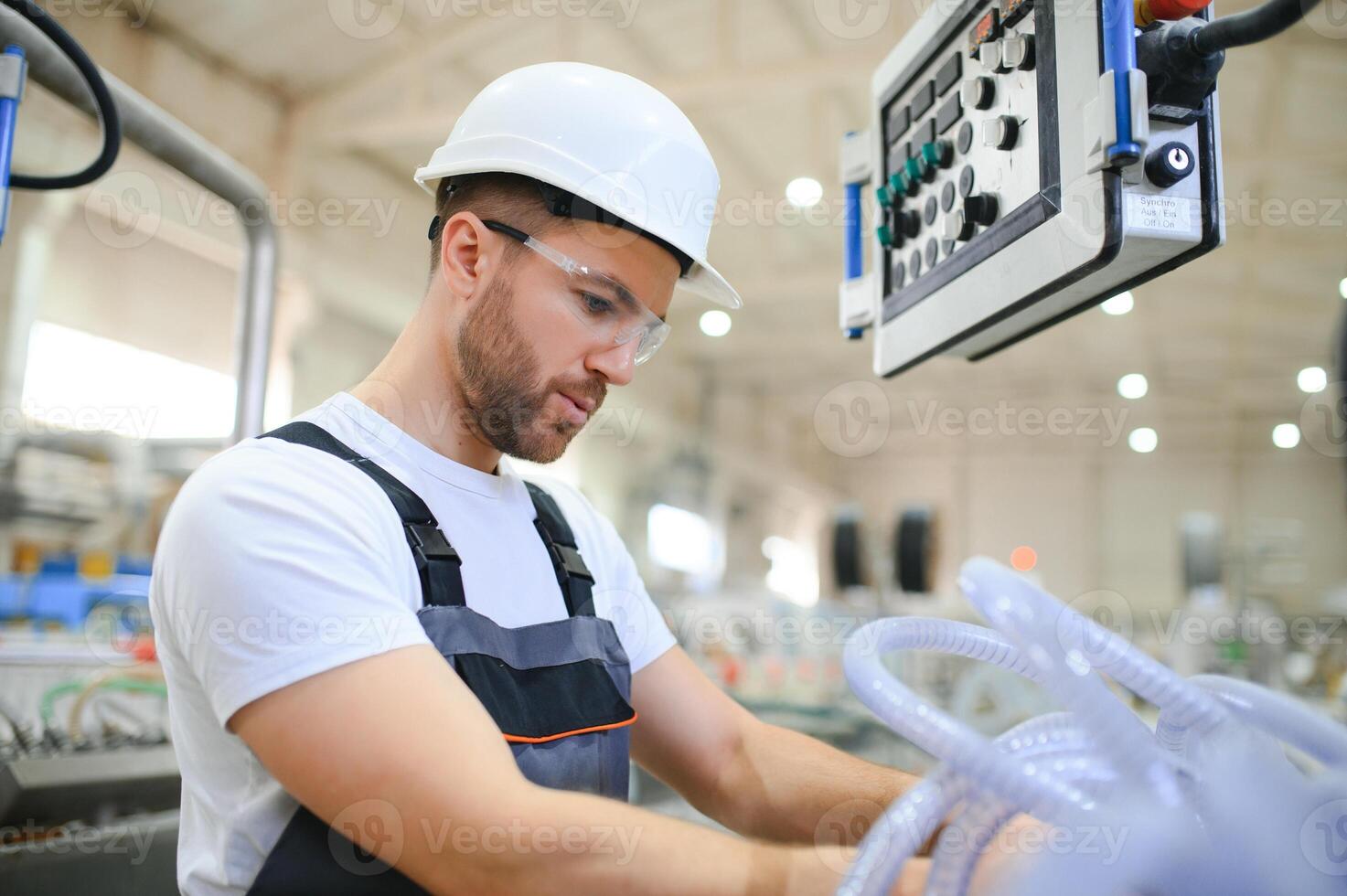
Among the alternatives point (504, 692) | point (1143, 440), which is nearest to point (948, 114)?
point (504, 692)

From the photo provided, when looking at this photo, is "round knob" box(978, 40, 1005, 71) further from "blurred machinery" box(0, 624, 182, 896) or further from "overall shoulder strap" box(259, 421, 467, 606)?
"blurred machinery" box(0, 624, 182, 896)

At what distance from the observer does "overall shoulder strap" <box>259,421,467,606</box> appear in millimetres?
981

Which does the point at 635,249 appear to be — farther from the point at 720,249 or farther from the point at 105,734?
the point at 720,249

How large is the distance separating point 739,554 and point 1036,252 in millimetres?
12442

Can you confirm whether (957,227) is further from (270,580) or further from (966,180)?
(270,580)

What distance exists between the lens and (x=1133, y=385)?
11.6 metres

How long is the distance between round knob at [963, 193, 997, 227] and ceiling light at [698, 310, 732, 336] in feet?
28.1

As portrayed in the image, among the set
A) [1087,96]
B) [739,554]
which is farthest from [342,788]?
[739,554]

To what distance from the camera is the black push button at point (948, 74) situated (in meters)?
1.11

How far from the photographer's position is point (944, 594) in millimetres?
14641

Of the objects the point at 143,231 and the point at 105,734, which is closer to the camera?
the point at 105,734

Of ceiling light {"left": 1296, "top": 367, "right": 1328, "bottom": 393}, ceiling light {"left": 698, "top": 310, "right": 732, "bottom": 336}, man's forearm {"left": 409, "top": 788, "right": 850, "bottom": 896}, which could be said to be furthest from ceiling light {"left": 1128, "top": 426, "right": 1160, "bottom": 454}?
man's forearm {"left": 409, "top": 788, "right": 850, "bottom": 896}

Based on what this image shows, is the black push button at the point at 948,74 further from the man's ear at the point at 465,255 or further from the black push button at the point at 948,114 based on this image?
the man's ear at the point at 465,255

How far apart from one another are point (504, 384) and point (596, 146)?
295 millimetres
